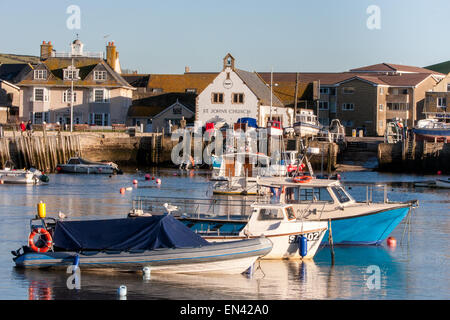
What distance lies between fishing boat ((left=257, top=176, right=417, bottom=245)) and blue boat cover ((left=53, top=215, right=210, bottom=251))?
6.28m

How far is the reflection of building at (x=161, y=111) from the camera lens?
3679 inches

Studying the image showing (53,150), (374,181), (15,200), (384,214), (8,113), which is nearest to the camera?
(384,214)

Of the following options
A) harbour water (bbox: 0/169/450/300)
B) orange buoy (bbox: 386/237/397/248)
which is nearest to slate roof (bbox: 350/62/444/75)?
harbour water (bbox: 0/169/450/300)

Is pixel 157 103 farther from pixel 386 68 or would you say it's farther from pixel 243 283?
pixel 243 283

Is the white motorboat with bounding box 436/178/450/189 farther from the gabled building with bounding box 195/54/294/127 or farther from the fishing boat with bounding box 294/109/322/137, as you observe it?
the gabled building with bounding box 195/54/294/127

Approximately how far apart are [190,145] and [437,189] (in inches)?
1088

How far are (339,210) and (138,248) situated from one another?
29.1ft

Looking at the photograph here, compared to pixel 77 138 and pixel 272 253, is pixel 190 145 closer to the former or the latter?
pixel 77 138

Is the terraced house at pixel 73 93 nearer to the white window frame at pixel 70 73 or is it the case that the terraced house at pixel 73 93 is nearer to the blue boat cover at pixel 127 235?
the white window frame at pixel 70 73

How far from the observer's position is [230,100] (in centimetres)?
8612

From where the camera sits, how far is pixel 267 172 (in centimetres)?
5706
